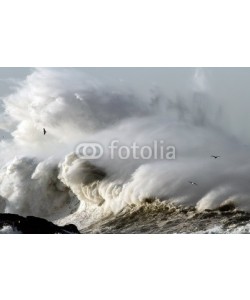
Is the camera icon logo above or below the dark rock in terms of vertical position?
above

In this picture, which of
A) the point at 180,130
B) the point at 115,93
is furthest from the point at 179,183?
the point at 115,93

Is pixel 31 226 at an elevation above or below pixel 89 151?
below

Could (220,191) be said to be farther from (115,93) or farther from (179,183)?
(115,93)

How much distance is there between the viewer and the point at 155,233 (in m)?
22.9

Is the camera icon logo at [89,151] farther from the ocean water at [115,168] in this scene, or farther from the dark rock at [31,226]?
the dark rock at [31,226]

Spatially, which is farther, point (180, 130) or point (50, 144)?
point (50, 144)

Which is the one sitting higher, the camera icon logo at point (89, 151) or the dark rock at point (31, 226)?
the camera icon logo at point (89, 151)

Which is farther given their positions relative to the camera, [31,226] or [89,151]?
[89,151]

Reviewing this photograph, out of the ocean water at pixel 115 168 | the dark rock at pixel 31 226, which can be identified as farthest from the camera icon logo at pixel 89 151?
the dark rock at pixel 31 226

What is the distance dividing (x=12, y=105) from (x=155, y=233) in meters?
17.1

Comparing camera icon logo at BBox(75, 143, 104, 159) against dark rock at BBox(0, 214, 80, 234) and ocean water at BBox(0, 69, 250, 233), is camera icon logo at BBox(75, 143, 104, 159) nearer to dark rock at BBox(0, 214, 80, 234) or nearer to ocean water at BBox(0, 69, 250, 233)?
ocean water at BBox(0, 69, 250, 233)

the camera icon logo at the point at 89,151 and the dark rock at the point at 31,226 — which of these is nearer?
the dark rock at the point at 31,226

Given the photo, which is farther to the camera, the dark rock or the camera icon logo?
the camera icon logo

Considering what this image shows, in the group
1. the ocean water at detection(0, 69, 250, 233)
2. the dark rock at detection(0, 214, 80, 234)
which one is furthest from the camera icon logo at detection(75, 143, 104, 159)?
the dark rock at detection(0, 214, 80, 234)
